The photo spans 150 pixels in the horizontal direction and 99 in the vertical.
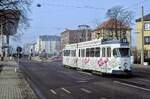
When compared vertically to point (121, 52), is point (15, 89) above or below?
below

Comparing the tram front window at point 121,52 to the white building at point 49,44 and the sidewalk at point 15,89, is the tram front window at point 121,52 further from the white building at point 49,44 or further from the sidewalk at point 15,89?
the white building at point 49,44

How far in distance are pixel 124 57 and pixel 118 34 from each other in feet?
189

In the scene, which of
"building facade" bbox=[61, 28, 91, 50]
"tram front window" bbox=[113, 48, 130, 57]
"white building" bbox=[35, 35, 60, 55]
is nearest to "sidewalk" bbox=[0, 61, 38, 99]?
"tram front window" bbox=[113, 48, 130, 57]

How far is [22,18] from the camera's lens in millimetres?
31688

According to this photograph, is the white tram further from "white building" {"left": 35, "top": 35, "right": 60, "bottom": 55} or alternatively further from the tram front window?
"white building" {"left": 35, "top": 35, "right": 60, "bottom": 55}

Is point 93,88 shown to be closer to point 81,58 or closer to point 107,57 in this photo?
point 107,57

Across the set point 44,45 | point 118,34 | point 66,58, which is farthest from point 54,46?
point 66,58

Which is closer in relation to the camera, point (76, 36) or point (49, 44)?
point (76, 36)

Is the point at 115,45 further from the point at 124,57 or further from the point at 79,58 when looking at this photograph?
the point at 79,58

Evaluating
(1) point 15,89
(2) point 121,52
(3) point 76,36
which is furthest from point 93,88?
(3) point 76,36

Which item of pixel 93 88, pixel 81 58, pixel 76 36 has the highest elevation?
pixel 76 36

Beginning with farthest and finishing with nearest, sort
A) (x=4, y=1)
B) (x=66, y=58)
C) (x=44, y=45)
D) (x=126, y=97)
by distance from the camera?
(x=44, y=45) → (x=66, y=58) → (x=4, y=1) → (x=126, y=97)

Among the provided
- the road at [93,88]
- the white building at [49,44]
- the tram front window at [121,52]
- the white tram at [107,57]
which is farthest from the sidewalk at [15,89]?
the white building at [49,44]

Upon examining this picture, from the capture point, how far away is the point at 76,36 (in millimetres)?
160125
